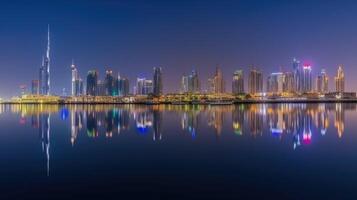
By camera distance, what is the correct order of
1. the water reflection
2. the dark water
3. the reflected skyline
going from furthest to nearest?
the reflected skyline < the water reflection < the dark water

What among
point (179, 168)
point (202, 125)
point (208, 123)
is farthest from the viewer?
point (208, 123)

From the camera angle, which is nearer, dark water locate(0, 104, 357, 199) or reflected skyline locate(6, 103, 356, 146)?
dark water locate(0, 104, 357, 199)

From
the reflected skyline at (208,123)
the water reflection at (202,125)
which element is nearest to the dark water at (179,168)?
the water reflection at (202,125)

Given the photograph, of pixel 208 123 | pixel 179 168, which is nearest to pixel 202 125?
pixel 208 123

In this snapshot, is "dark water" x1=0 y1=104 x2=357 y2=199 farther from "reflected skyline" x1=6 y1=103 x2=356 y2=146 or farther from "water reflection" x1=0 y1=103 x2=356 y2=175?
"reflected skyline" x1=6 y1=103 x2=356 y2=146

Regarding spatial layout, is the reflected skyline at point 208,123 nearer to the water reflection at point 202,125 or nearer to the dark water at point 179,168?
the water reflection at point 202,125

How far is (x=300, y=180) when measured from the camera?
14.5 m

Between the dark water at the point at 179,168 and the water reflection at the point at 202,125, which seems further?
the water reflection at the point at 202,125

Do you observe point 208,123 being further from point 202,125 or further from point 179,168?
point 179,168

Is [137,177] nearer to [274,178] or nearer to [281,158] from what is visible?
[274,178]

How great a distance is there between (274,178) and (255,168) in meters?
2.15

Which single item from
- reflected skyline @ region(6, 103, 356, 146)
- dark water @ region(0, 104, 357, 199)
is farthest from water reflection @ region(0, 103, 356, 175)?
dark water @ region(0, 104, 357, 199)

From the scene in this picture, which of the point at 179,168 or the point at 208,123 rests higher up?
the point at 208,123

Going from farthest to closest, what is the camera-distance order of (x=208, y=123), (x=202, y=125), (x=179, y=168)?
(x=208, y=123) → (x=202, y=125) → (x=179, y=168)
